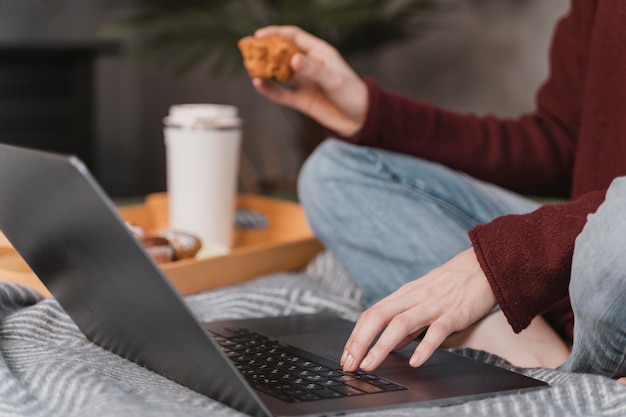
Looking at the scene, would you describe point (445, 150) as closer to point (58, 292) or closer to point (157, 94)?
point (58, 292)

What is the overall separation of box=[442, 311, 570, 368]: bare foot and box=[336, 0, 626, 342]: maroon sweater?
26 millimetres

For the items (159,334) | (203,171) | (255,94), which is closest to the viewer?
(159,334)

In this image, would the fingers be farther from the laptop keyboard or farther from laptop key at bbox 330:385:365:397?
laptop key at bbox 330:385:365:397

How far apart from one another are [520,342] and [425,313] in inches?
8.7

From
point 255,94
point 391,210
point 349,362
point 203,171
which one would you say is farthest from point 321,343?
point 255,94

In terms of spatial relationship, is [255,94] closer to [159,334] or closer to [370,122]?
[370,122]

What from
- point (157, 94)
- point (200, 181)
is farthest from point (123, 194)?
point (200, 181)

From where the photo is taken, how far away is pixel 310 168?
1194 millimetres

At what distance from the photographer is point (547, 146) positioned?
49.3 inches

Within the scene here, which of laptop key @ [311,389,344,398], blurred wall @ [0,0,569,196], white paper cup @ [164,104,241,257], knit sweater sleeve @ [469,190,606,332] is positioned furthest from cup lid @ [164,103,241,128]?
blurred wall @ [0,0,569,196]

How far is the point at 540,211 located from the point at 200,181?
2.68 feet

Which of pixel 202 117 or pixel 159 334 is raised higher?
pixel 159 334

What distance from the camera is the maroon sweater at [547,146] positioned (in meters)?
0.79

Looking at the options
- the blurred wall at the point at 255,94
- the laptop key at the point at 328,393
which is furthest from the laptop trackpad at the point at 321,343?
the blurred wall at the point at 255,94
